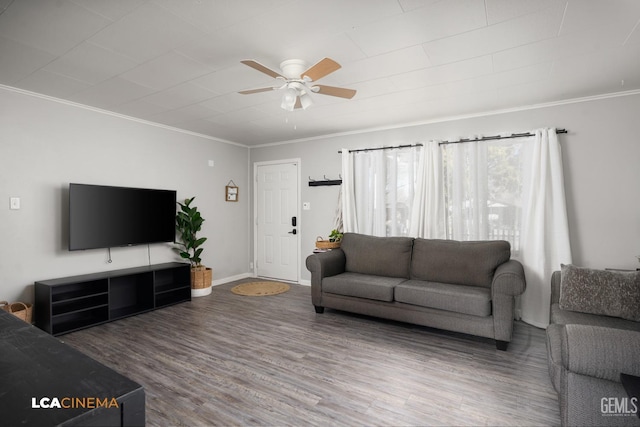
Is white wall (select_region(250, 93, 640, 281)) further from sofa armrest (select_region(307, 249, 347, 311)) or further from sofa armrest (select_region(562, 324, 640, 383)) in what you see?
sofa armrest (select_region(307, 249, 347, 311))

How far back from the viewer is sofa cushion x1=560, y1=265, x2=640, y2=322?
8.29ft

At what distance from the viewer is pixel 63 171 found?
3750 mm

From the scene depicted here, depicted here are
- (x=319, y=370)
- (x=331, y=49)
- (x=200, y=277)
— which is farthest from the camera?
(x=200, y=277)

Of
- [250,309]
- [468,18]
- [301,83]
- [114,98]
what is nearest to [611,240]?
[468,18]

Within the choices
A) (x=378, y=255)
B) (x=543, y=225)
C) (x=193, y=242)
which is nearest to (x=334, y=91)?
(x=378, y=255)

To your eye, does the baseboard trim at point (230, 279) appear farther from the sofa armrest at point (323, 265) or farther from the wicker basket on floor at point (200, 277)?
the sofa armrest at point (323, 265)

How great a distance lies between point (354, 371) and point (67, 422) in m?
2.30

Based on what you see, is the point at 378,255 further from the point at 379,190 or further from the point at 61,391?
the point at 61,391

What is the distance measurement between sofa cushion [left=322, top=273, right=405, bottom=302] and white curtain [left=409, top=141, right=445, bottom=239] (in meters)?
0.86

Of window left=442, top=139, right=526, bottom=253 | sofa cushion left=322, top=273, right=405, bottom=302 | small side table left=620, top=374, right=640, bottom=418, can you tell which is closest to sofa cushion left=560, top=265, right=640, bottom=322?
window left=442, top=139, right=526, bottom=253

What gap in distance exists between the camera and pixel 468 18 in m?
2.15

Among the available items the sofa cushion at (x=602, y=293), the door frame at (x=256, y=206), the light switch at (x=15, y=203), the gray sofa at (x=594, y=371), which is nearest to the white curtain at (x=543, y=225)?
the sofa cushion at (x=602, y=293)

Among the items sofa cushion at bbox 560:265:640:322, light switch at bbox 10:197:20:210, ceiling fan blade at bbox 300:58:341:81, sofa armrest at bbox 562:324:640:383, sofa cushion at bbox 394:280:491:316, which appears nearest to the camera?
sofa armrest at bbox 562:324:640:383

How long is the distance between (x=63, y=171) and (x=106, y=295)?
151cm
